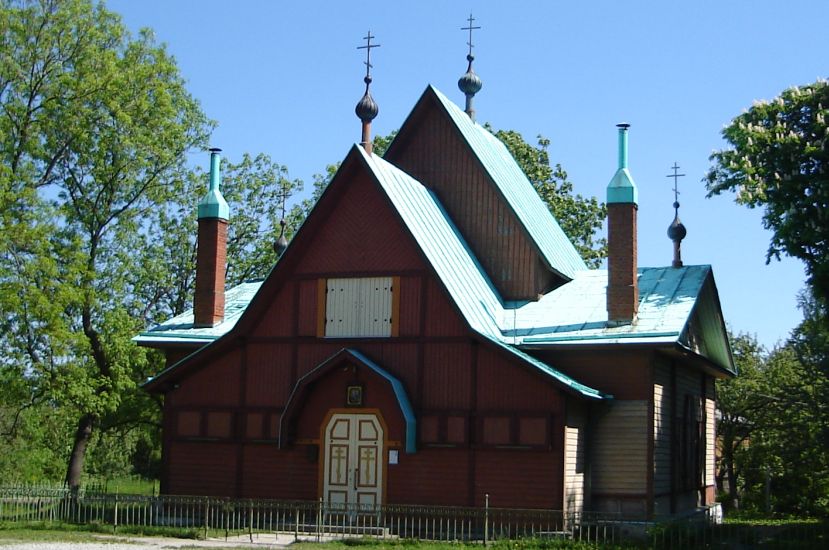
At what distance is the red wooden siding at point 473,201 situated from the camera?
28750mm

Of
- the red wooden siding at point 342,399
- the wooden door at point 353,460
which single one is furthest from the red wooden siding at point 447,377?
the wooden door at point 353,460

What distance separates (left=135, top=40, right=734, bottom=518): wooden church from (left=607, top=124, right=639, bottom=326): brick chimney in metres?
0.03

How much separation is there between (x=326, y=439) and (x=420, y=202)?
6163mm

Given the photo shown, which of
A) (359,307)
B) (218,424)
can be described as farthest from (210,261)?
(359,307)

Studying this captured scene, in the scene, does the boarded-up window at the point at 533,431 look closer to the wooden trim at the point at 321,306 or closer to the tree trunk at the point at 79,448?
the wooden trim at the point at 321,306

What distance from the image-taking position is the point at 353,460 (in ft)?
84.4

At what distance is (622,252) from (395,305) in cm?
516

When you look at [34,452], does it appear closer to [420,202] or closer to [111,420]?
[111,420]

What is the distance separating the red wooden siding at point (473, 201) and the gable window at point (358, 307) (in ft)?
12.4

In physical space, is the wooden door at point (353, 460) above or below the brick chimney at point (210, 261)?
below

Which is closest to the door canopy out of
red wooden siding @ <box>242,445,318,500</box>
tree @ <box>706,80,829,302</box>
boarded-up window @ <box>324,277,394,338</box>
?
red wooden siding @ <box>242,445,318,500</box>

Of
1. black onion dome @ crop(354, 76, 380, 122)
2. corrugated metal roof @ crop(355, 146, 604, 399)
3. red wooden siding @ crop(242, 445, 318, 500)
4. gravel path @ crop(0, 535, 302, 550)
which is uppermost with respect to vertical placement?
black onion dome @ crop(354, 76, 380, 122)

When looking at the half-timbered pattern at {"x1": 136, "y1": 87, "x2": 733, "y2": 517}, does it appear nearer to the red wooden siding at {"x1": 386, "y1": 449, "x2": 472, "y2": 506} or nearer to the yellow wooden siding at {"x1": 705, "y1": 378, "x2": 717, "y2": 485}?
the red wooden siding at {"x1": 386, "y1": 449, "x2": 472, "y2": 506}

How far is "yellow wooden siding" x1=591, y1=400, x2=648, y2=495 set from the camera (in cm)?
2506
